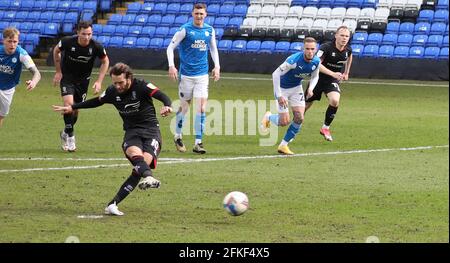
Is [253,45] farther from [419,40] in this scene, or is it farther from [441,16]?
[441,16]

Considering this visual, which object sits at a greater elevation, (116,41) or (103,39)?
(116,41)

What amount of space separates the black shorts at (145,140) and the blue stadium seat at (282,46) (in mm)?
25033

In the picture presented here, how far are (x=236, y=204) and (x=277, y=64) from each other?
25.4 meters

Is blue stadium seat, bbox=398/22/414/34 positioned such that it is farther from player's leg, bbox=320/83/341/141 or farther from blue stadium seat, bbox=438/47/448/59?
player's leg, bbox=320/83/341/141

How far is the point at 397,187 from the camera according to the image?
12.6 meters

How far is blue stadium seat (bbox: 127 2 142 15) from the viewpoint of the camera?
41.0 meters

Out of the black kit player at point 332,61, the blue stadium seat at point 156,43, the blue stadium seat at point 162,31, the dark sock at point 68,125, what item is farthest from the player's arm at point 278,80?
the blue stadium seat at point 162,31

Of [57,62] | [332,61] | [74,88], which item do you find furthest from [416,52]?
[57,62]

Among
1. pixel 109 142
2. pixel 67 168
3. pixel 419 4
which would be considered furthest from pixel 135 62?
pixel 67 168

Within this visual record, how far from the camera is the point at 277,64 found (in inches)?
1394

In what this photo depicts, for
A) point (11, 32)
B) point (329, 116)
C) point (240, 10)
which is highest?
point (11, 32)

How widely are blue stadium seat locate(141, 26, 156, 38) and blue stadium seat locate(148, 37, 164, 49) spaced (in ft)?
1.82

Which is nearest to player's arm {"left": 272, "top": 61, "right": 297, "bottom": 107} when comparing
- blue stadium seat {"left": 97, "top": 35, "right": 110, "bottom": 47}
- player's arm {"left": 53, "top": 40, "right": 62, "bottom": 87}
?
player's arm {"left": 53, "top": 40, "right": 62, "bottom": 87}
